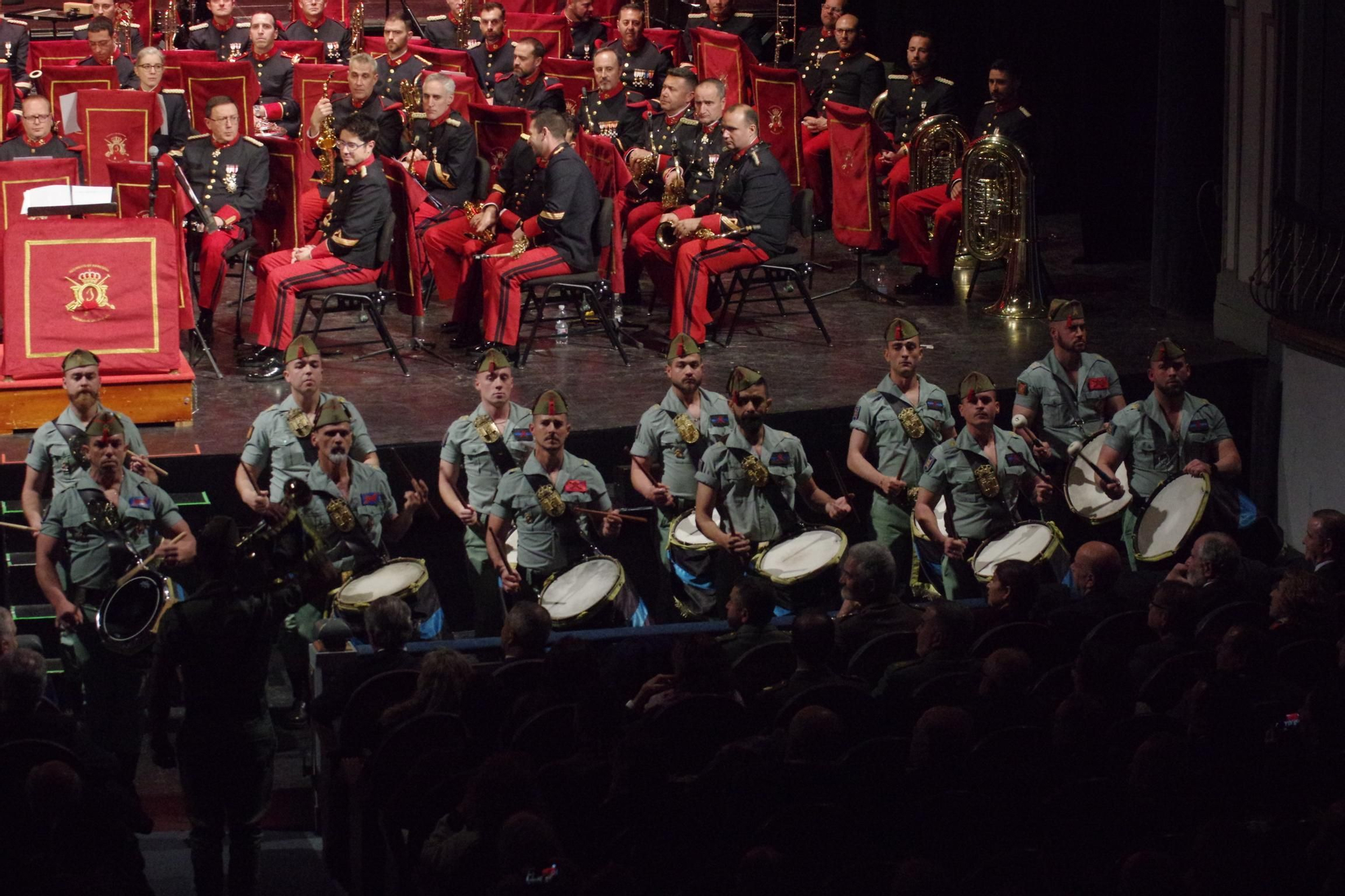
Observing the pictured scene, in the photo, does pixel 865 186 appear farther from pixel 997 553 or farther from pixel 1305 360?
pixel 997 553

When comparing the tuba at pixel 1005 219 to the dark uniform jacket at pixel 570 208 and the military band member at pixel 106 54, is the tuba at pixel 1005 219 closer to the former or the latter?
the dark uniform jacket at pixel 570 208

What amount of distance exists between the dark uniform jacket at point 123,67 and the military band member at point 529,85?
8.56ft

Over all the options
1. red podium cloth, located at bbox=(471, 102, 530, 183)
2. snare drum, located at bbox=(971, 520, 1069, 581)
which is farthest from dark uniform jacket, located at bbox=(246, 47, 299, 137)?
snare drum, located at bbox=(971, 520, 1069, 581)

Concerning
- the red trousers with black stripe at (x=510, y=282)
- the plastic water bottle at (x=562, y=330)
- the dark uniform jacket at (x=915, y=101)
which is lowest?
the plastic water bottle at (x=562, y=330)

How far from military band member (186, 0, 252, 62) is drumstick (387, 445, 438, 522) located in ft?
20.7

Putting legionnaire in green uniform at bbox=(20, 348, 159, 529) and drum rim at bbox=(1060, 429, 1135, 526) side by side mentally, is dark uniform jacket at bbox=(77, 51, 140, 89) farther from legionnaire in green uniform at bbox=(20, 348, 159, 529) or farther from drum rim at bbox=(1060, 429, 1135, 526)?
drum rim at bbox=(1060, 429, 1135, 526)

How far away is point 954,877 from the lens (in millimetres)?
5289

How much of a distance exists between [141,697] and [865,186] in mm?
6141

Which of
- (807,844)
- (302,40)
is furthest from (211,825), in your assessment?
(302,40)

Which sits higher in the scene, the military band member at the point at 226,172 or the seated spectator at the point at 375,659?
the military band member at the point at 226,172

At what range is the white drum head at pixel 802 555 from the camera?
8.46m

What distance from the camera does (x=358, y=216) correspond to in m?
10.5

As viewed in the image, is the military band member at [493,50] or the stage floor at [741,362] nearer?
the stage floor at [741,362]

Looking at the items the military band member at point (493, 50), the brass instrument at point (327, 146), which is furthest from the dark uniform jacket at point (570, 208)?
the military band member at point (493, 50)
